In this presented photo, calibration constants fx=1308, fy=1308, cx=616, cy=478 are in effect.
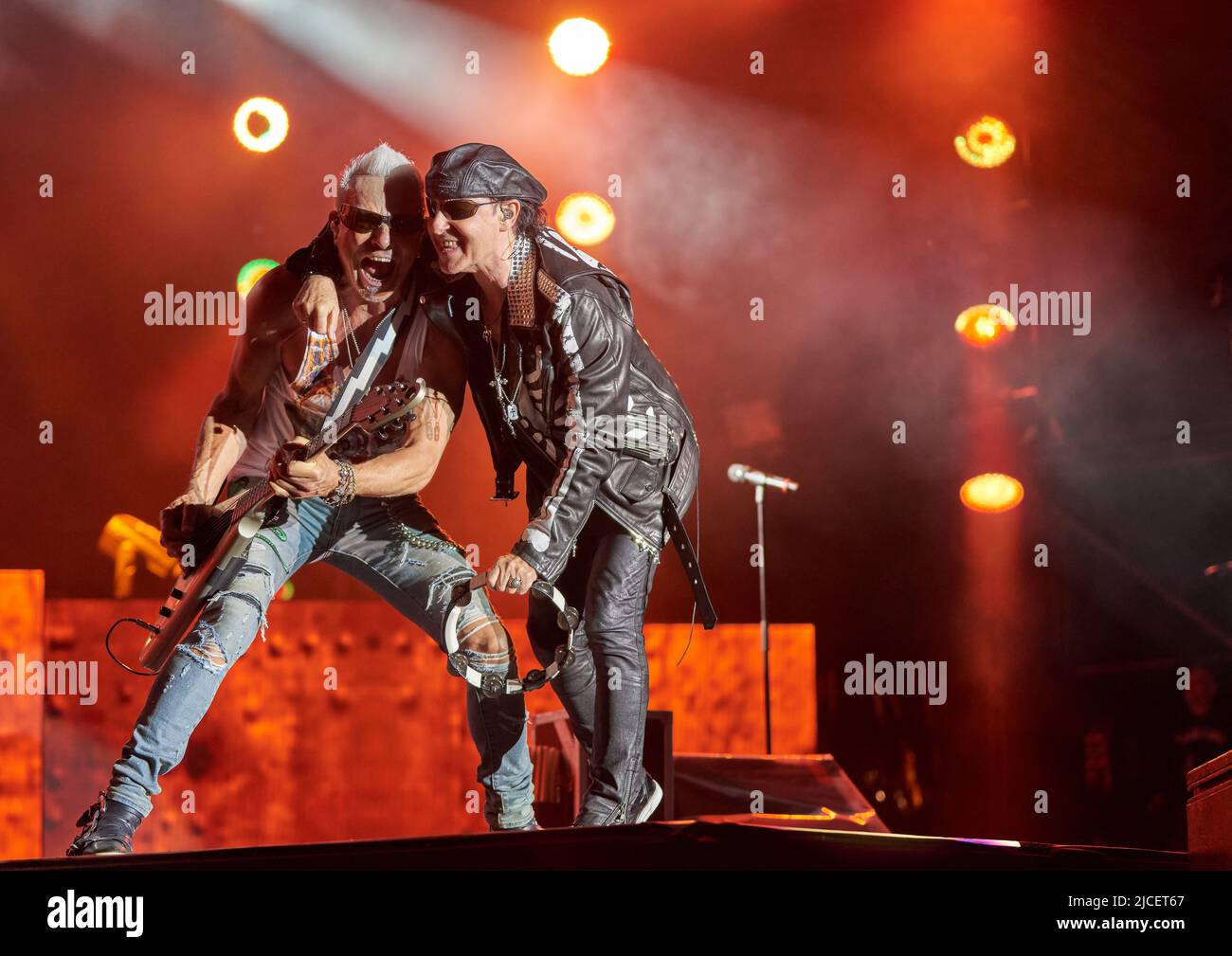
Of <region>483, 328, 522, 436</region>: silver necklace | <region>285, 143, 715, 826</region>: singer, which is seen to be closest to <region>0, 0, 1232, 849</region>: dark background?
<region>285, 143, 715, 826</region>: singer

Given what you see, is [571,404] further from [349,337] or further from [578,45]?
[578,45]

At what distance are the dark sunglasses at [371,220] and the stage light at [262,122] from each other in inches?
148

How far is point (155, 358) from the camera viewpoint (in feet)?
23.7

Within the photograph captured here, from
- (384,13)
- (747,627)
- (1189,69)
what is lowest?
(747,627)

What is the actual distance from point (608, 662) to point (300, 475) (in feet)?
3.01

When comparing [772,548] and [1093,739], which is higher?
[772,548]

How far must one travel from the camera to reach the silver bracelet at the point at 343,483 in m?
3.36

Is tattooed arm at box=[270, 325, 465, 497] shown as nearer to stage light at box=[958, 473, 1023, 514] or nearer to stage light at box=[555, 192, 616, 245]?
stage light at box=[555, 192, 616, 245]

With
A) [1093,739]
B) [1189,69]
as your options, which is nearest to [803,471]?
[1093,739]

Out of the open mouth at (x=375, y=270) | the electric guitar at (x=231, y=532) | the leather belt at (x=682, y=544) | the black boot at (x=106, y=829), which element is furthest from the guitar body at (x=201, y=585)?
the leather belt at (x=682, y=544)

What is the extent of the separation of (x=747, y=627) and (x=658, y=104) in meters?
3.01

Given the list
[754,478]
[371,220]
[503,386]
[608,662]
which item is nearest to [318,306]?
[371,220]

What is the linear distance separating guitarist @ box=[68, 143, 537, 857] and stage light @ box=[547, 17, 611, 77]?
364 cm
